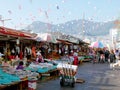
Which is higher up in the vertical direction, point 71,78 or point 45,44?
point 45,44

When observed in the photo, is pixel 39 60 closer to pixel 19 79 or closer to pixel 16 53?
pixel 16 53

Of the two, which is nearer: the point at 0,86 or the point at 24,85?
the point at 0,86

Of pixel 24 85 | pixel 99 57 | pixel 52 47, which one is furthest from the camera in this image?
pixel 99 57

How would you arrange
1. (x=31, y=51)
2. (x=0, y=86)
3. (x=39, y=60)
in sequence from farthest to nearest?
(x=31, y=51)
(x=39, y=60)
(x=0, y=86)

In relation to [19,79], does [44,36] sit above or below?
above

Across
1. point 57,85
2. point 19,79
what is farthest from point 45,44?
point 19,79

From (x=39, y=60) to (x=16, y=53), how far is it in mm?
3344

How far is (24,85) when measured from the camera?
621 inches

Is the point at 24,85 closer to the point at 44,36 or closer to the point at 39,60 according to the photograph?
the point at 39,60

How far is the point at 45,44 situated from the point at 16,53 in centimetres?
820

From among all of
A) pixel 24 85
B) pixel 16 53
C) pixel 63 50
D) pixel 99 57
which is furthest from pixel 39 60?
pixel 99 57

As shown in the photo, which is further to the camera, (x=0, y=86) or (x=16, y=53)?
(x=16, y=53)

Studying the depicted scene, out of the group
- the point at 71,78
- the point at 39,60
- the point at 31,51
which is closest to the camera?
the point at 71,78

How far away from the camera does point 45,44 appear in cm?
3438
